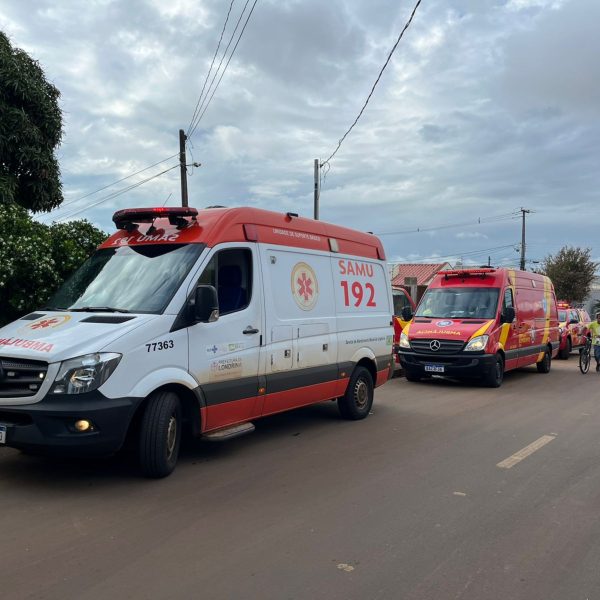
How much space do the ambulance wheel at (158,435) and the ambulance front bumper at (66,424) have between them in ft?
0.97

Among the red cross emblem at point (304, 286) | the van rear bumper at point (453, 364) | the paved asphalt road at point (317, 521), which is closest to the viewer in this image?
the paved asphalt road at point (317, 521)

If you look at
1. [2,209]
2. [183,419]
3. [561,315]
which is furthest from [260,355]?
[561,315]

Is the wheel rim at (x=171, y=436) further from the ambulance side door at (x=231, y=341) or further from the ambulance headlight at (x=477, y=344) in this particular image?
the ambulance headlight at (x=477, y=344)

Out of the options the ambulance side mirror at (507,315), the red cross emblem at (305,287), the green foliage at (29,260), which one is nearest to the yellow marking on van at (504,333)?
the ambulance side mirror at (507,315)

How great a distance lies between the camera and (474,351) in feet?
39.3

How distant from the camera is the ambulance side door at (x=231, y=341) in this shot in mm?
5793

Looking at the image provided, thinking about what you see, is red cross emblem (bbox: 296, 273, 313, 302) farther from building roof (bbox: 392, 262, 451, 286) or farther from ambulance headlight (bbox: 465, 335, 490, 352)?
building roof (bbox: 392, 262, 451, 286)

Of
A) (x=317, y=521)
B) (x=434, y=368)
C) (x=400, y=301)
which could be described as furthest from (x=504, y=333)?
(x=317, y=521)

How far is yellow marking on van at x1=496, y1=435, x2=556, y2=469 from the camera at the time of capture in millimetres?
6203

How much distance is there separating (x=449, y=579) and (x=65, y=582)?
2.26 meters

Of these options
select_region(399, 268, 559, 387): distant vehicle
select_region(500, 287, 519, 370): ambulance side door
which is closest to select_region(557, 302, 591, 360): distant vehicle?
select_region(399, 268, 559, 387): distant vehicle

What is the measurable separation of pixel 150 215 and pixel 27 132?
5703 mm

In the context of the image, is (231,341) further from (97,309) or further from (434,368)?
(434,368)

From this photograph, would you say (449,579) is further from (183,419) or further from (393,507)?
(183,419)
